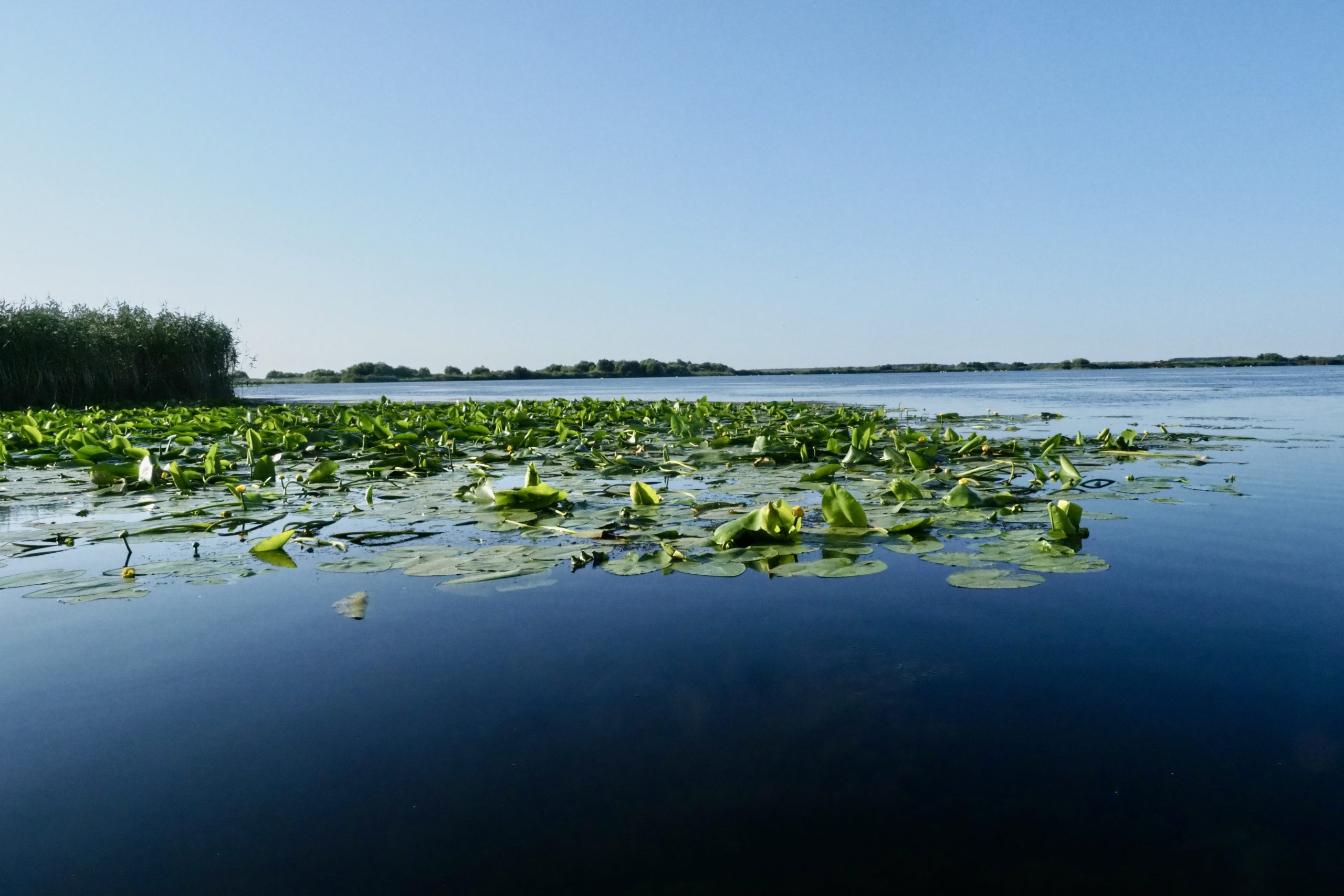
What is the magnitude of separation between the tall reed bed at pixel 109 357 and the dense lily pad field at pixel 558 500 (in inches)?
556

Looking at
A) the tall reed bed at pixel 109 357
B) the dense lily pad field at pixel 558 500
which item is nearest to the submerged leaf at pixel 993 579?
the dense lily pad field at pixel 558 500

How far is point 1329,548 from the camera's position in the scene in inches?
Result: 138

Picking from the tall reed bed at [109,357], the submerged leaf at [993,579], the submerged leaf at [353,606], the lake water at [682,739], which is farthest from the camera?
the tall reed bed at [109,357]

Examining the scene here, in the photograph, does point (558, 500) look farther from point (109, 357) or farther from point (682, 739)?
point (109, 357)

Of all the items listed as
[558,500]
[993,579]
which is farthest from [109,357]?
[993,579]

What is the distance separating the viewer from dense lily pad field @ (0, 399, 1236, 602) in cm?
310

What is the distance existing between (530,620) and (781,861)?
141 cm

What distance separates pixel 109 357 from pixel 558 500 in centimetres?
2443

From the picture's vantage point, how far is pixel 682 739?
5.55 ft

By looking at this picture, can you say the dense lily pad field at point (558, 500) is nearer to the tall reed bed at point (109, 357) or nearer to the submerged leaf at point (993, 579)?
the submerged leaf at point (993, 579)

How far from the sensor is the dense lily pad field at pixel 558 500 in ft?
10.2

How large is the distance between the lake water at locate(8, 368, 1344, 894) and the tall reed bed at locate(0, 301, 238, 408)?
22466mm

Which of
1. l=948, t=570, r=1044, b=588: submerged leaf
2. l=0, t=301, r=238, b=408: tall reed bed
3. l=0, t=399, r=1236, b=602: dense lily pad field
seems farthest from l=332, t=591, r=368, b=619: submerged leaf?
l=0, t=301, r=238, b=408: tall reed bed

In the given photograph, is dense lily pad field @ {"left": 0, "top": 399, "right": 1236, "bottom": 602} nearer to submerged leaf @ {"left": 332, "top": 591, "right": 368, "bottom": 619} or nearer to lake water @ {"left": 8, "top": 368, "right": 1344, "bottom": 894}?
submerged leaf @ {"left": 332, "top": 591, "right": 368, "bottom": 619}
